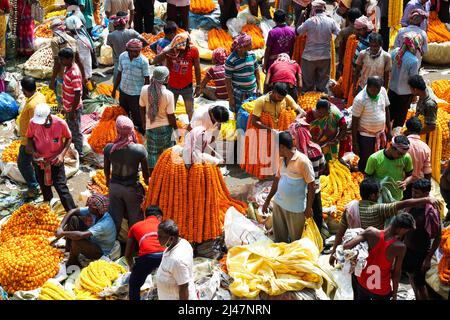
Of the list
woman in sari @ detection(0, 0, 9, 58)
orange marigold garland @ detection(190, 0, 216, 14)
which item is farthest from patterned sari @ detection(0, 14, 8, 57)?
orange marigold garland @ detection(190, 0, 216, 14)

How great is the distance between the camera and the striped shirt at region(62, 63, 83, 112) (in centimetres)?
909

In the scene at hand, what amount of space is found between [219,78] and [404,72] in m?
2.22

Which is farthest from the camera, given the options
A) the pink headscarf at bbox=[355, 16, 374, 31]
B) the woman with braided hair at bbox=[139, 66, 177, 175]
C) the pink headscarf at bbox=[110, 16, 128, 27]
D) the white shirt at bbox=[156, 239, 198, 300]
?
the pink headscarf at bbox=[110, 16, 128, 27]

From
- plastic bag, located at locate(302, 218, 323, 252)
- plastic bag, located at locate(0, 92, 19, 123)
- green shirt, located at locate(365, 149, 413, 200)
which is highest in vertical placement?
green shirt, located at locate(365, 149, 413, 200)

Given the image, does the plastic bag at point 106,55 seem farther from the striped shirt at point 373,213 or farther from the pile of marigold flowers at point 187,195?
the striped shirt at point 373,213

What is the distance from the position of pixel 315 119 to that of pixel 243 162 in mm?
1205

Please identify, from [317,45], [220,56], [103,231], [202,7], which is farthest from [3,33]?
[103,231]

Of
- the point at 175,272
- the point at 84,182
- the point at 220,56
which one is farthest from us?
the point at 220,56

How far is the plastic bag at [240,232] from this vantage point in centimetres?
753

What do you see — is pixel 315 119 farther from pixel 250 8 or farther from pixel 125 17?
pixel 250 8

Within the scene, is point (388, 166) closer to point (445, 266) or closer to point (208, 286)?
point (445, 266)

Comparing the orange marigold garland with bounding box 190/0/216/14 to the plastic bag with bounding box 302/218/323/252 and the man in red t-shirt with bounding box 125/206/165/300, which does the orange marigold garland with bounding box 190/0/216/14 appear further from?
the man in red t-shirt with bounding box 125/206/165/300

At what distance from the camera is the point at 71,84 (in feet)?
29.8

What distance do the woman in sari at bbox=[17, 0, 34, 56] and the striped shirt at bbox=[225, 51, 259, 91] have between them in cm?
404
